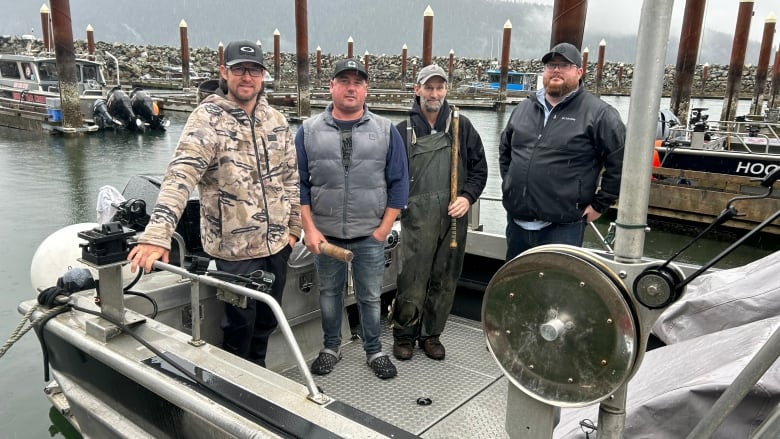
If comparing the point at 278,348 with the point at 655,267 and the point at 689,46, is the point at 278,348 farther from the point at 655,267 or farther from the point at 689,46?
the point at 689,46

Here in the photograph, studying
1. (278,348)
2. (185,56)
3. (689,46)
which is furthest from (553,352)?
(185,56)

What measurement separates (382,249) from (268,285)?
949 millimetres

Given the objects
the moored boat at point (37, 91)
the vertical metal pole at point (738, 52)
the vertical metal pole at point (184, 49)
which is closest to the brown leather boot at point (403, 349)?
the moored boat at point (37, 91)

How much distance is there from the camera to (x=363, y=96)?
2.89 metres

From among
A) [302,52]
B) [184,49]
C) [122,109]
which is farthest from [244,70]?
[184,49]

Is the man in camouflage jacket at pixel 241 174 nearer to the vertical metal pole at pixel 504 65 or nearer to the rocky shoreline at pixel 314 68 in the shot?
the vertical metal pole at pixel 504 65

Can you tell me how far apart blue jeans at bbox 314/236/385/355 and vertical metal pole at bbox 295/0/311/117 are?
17.4 metres

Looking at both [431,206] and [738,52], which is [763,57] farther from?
[431,206]

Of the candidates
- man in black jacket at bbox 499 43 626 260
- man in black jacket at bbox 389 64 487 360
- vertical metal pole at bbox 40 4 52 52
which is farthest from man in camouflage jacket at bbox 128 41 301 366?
vertical metal pole at bbox 40 4 52 52

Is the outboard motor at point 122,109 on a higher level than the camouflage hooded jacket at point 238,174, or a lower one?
lower

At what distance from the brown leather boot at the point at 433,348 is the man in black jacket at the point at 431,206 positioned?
0.4 inches

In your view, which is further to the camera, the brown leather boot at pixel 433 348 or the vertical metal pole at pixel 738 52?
the vertical metal pole at pixel 738 52

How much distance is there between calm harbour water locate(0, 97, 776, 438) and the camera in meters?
3.97

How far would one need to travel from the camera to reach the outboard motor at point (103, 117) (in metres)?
19.0
